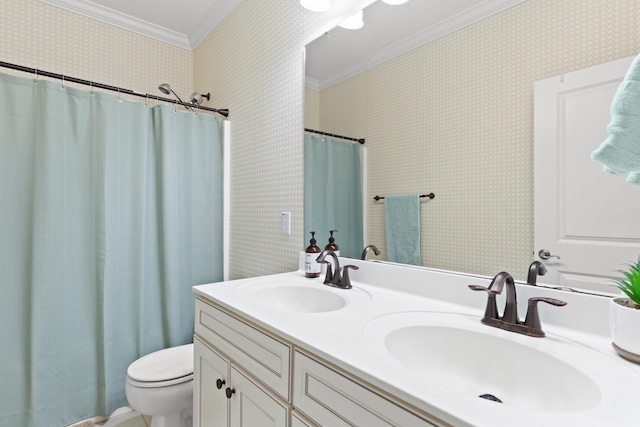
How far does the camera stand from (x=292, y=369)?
80 cm

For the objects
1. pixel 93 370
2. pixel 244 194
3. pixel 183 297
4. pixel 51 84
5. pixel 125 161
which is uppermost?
pixel 51 84

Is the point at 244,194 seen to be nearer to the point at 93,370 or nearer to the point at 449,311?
the point at 93,370

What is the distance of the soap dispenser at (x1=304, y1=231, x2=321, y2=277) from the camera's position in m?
1.45

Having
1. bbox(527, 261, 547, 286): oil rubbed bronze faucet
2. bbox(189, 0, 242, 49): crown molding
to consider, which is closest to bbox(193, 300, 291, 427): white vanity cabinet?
bbox(527, 261, 547, 286): oil rubbed bronze faucet

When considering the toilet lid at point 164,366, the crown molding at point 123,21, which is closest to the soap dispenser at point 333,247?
the toilet lid at point 164,366

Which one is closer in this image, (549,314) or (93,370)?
(549,314)

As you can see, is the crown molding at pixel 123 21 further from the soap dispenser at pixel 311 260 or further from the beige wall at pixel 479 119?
the soap dispenser at pixel 311 260

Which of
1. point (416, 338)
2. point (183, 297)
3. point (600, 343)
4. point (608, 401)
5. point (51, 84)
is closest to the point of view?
point (608, 401)

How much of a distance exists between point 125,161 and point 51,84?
468 mm

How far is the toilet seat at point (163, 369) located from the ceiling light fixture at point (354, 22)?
5.62ft

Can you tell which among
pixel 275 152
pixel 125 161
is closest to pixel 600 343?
pixel 275 152

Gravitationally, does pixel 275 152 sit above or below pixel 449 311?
above

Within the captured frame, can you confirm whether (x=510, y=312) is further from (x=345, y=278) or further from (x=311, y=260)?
(x=311, y=260)

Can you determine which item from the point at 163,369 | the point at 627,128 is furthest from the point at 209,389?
the point at 627,128
